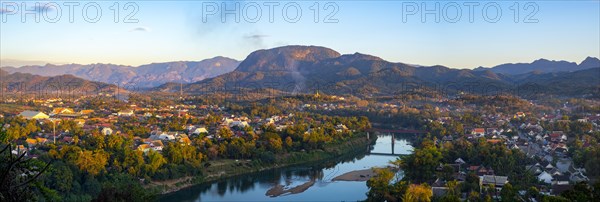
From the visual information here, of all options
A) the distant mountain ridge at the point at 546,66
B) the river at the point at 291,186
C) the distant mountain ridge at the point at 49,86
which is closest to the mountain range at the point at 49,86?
the distant mountain ridge at the point at 49,86

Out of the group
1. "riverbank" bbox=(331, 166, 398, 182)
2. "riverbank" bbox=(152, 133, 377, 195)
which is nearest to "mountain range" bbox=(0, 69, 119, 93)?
"riverbank" bbox=(152, 133, 377, 195)

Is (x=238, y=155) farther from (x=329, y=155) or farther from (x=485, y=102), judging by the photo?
(x=485, y=102)

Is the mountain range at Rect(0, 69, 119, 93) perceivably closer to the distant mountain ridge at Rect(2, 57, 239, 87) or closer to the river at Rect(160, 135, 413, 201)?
the river at Rect(160, 135, 413, 201)

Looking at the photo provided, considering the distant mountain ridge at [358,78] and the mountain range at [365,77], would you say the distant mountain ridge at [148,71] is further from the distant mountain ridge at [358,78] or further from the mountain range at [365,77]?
the distant mountain ridge at [358,78]

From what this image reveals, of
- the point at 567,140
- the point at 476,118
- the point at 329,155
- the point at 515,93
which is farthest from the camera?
the point at 515,93

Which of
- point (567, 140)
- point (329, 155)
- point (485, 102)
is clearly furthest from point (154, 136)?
point (485, 102)

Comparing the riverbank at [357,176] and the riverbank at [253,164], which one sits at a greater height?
the riverbank at [253,164]
